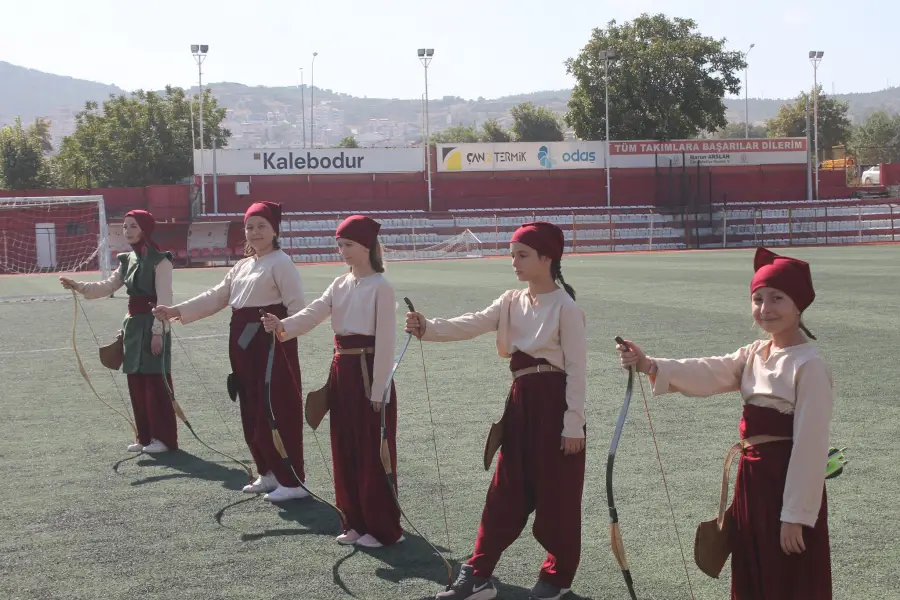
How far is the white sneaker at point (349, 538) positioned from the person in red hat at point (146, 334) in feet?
9.82

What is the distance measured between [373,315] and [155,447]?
3.42 meters

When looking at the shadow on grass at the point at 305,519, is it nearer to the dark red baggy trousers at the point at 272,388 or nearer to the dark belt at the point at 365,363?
the dark red baggy trousers at the point at 272,388

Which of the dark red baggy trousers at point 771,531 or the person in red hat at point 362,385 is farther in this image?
the person in red hat at point 362,385

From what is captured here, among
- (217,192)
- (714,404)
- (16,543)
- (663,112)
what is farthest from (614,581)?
(663,112)

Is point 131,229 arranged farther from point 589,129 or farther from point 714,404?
point 589,129

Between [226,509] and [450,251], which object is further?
[450,251]

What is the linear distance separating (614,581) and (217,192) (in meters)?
49.2

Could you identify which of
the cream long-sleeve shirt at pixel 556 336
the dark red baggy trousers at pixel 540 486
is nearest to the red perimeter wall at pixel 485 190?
the cream long-sleeve shirt at pixel 556 336

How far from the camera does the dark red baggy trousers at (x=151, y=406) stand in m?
8.60

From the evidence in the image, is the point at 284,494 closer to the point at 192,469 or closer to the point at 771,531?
the point at 192,469

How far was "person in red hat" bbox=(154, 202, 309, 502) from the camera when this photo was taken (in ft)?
22.6

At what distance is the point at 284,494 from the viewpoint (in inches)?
272

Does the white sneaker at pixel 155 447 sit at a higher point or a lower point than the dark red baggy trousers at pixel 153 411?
lower

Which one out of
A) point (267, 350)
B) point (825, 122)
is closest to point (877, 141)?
point (825, 122)
